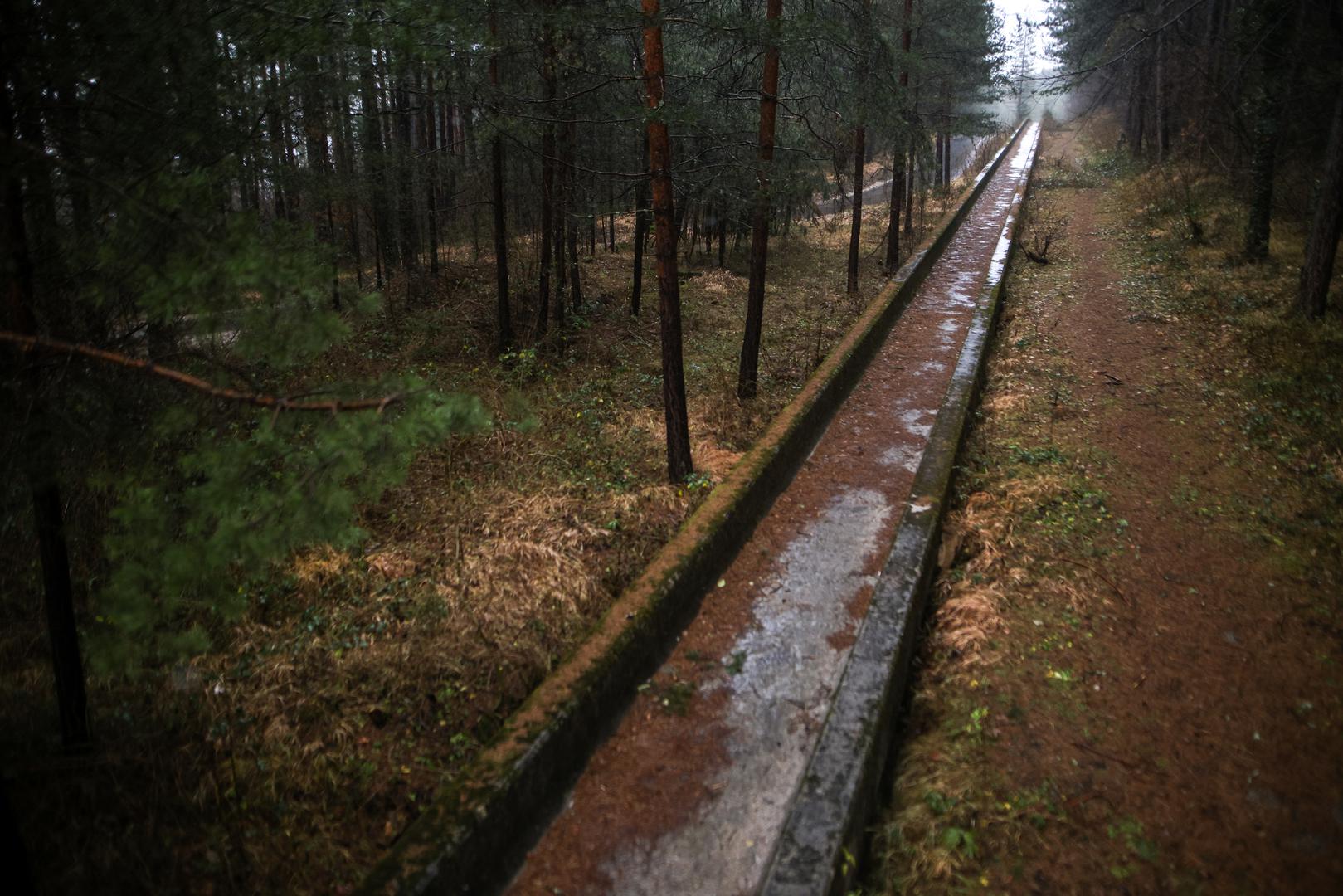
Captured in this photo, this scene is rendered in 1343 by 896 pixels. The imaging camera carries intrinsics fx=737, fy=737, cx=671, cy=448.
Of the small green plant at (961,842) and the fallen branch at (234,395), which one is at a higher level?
the fallen branch at (234,395)

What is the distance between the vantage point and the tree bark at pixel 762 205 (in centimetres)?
873

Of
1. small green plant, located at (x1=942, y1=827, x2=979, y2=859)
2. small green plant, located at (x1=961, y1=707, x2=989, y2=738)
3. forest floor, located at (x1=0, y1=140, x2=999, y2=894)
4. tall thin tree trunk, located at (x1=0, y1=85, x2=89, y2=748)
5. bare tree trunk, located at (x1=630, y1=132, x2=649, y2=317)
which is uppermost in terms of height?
bare tree trunk, located at (x1=630, y1=132, x2=649, y2=317)

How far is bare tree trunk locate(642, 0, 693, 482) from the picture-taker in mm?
6863

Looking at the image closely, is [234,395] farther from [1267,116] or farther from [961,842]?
[1267,116]

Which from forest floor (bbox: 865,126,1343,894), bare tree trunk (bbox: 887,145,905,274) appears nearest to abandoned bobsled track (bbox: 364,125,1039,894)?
forest floor (bbox: 865,126,1343,894)

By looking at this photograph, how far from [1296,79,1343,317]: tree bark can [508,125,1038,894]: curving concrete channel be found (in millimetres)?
6252

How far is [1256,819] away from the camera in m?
4.10

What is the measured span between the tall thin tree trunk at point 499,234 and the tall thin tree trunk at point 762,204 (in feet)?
10.9

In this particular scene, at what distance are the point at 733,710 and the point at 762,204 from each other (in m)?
6.15

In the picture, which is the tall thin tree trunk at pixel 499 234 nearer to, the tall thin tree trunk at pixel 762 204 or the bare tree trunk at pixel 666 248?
the bare tree trunk at pixel 666 248

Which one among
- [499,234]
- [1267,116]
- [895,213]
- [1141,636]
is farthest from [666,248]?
[1267,116]

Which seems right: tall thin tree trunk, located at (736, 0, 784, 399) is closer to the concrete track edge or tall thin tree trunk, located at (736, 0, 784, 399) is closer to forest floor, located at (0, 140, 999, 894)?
forest floor, located at (0, 140, 999, 894)

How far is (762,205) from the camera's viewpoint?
9.01 m

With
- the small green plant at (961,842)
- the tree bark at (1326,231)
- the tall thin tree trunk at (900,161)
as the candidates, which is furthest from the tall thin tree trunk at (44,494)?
the tree bark at (1326,231)
